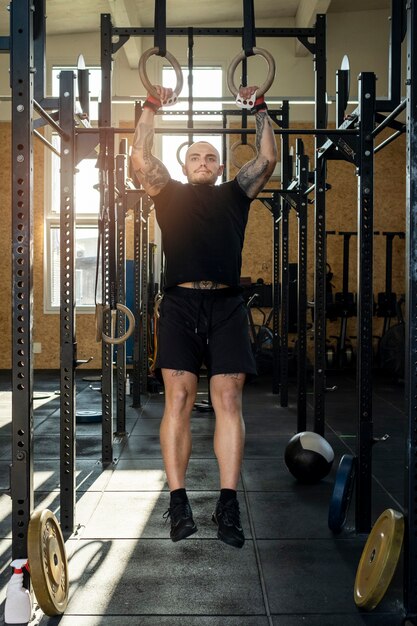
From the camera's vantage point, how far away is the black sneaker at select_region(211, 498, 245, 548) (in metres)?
2.21

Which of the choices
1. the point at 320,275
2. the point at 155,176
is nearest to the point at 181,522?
the point at 155,176

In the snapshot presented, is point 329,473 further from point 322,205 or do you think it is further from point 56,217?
point 56,217

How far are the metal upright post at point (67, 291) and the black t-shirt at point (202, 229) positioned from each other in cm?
36

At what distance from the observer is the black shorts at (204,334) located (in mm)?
2463

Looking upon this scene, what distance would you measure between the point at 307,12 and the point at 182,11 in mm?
1566

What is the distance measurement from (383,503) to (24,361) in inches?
78.9

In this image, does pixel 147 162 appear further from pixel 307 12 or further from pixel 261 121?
pixel 307 12

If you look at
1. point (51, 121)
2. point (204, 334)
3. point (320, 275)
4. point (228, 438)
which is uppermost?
point (51, 121)

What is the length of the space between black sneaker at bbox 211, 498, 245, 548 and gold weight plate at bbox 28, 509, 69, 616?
0.51 metres

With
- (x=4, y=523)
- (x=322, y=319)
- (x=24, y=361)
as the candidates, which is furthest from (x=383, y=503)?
(x=24, y=361)

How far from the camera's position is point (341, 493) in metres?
2.70

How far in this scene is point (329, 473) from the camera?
3.78 meters

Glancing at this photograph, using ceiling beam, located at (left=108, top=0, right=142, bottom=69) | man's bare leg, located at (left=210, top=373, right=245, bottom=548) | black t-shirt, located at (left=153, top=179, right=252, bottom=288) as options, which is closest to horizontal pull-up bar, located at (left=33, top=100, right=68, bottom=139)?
black t-shirt, located at (left=153, top=179, right=252, bottom=288)

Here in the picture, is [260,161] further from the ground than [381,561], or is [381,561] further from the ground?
[260,161]
